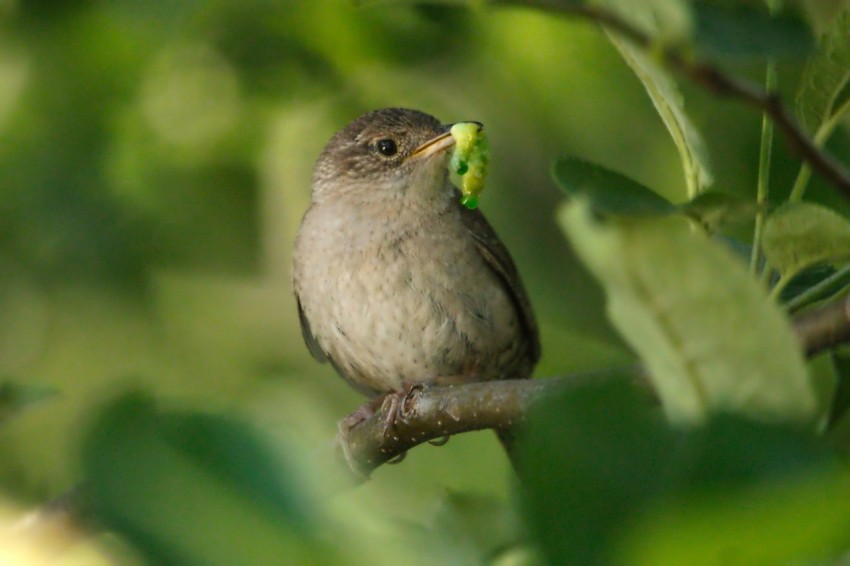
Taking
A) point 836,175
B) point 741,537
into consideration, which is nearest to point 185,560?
point 741,537

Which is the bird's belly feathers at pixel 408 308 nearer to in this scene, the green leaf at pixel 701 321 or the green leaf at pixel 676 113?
the green leaf at pixel 676 113

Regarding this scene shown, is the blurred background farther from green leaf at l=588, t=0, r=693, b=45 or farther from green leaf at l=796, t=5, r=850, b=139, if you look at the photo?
green leaf at l=588, t=0, r=693, b=45

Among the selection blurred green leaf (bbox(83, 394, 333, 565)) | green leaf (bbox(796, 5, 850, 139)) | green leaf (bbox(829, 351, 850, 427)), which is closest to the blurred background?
green leaf (bbox(829, 351, 850, 427))

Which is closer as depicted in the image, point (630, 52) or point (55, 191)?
point (630, 52)

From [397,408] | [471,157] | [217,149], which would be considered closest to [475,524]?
[397,408]

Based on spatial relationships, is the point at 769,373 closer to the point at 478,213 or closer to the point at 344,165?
the point at 478,213

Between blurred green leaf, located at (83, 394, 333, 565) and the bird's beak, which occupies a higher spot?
the bird's beak
